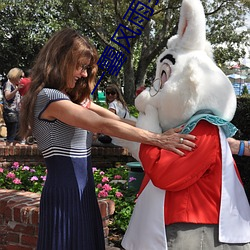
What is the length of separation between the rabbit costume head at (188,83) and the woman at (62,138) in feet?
0.87

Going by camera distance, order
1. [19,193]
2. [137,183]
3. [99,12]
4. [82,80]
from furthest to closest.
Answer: [99,12], [137,183], [19,193], [82,80]

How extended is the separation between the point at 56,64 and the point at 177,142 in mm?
756

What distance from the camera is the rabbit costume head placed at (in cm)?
199

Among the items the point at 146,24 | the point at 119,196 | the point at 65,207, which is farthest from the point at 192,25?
the point at 146,24

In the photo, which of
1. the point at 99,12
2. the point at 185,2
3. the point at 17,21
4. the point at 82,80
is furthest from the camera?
the point at 17,21

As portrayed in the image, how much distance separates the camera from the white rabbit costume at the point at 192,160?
192 centimetres

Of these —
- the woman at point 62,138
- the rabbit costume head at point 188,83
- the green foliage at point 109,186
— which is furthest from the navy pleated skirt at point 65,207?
the green foliage at point 109,186

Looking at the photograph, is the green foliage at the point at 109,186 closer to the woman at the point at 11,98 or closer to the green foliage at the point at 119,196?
the green foliage at the point at 119,196

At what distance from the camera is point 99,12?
15758 mm

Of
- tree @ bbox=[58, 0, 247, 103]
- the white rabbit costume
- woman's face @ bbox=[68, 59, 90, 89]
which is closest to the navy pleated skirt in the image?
the white rabbit costume

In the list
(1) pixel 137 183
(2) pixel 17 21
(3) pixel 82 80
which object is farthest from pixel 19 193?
(2) pixel 17 21

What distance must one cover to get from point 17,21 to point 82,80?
21.3m

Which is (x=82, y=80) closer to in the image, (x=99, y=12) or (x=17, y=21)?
(x=99, y=12)

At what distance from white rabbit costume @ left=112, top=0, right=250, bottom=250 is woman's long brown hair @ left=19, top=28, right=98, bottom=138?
1.45 feet
